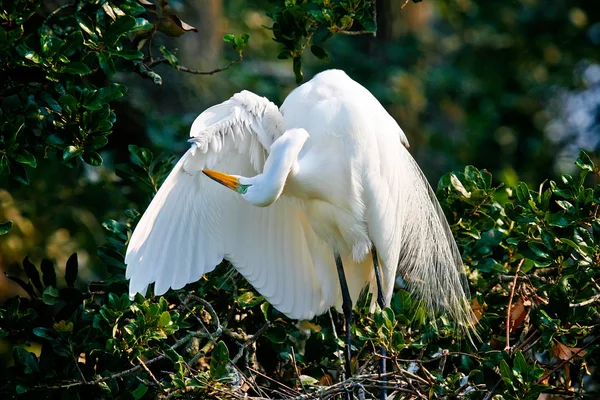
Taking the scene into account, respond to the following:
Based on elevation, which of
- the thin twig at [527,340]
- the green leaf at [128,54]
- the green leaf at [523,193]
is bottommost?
the thin twig at [527,340]

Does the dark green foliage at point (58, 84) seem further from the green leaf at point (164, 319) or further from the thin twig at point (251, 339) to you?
the thin twig at point (251, 339)

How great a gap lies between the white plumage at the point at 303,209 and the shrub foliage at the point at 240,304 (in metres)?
0.12

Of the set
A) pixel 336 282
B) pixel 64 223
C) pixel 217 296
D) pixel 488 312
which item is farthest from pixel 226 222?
pixel 64 223

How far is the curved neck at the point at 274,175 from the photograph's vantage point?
116 inches

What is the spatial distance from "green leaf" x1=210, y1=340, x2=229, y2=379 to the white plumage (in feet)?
1.14

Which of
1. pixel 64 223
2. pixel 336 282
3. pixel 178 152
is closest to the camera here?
pixel 336 282

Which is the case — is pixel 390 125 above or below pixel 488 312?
above

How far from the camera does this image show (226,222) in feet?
11.1

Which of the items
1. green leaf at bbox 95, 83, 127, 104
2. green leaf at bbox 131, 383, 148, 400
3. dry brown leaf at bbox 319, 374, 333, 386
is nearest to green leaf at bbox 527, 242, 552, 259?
dry brown leaf at bbox 319, 374, 333, 386

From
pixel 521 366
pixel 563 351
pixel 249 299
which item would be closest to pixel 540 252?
pixel 563 351

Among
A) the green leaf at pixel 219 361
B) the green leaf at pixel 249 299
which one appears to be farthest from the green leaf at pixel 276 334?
the green leaf at pixel 219 361

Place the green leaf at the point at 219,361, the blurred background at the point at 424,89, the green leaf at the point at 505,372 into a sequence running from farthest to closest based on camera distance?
the blurred background at the point at 424,89 < the green leaf at the point at 219,361 < the green leaf at the point at 505,372

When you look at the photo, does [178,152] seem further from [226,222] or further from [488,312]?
[488,312]

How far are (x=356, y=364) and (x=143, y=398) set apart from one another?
81 centimetres
